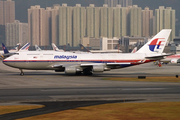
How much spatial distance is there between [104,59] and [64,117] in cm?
3396

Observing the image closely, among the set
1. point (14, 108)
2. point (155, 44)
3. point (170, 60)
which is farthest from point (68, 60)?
point (170, 60)

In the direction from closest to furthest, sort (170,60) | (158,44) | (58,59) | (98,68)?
(98,68)
(58,59)
(158,44)
(170,60)

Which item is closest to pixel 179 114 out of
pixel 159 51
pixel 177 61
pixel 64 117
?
pixel 64 117

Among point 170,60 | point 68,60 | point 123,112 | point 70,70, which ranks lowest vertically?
point 123,112

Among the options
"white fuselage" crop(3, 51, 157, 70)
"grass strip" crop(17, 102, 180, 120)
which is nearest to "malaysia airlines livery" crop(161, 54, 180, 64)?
"white fuselage" crop(3, 51, 157, 70)

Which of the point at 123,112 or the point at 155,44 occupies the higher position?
the point at 155,44

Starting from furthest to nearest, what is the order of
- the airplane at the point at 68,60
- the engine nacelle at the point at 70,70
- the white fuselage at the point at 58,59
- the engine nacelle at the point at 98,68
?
1. the white fuselage at the point at 58,59
2. the airplane at the point at 68,60
3. the engine nacelle at the point at 70,70
4. the engine nacelle at the point at 98,68

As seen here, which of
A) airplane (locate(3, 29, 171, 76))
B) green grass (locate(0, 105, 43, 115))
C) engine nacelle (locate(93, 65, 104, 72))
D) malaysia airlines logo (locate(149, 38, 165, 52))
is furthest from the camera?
malaysia airlines logo (locate(149, 38, 165, 52))

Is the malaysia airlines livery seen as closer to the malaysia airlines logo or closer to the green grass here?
the malaysia airlines logo

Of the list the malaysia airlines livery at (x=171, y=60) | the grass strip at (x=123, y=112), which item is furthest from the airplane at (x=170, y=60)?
the grass strip at (x=123, y=112)

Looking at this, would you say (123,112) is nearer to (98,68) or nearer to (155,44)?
(98,68)

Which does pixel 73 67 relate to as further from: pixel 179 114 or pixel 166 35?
pixel 179 114

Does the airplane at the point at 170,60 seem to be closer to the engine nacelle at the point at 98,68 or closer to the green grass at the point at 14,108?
the engine nacelle at the point at 98,68

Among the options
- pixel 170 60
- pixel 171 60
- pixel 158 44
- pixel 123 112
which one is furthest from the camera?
pixel 170 60
